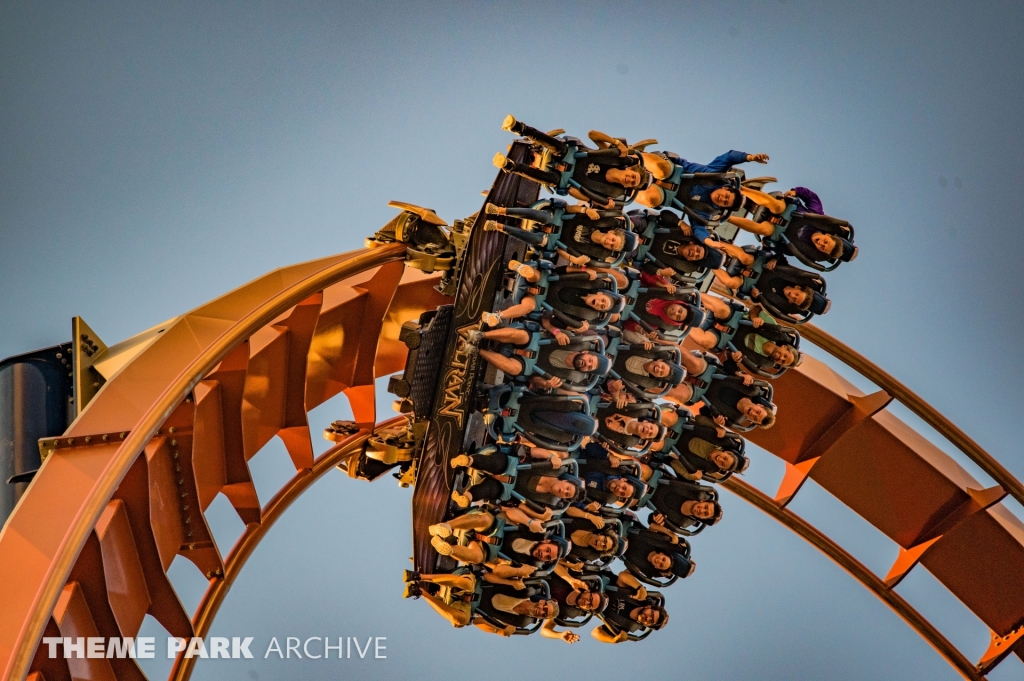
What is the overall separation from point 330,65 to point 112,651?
6.90 meters

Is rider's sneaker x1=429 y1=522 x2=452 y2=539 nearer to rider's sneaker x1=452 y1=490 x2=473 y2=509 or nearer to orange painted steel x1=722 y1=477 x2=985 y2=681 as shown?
rider's sneaker x1=452 y1=490 x2=473 y2=509

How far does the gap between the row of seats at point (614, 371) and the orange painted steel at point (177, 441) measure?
132cm

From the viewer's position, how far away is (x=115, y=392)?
7.68 metres

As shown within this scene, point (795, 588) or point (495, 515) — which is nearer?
point (495, 515)

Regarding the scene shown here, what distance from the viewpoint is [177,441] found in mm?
8766

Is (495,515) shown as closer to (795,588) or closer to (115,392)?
(115,392)

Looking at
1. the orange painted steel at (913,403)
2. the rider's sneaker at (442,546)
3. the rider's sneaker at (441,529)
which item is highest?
the orange painted steel at (913,403)

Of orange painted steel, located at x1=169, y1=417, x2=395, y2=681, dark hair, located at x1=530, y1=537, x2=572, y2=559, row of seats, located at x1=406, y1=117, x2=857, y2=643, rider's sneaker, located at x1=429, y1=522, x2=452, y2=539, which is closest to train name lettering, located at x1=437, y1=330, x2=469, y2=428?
row of seats, located at x1=406, y1=117, x2=857, y2=643

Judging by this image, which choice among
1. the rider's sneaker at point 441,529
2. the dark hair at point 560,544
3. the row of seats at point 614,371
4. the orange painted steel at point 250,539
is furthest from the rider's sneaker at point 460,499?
the orange painted steel at point 250,539

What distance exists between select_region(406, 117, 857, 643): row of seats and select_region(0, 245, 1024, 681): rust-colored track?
1.26 metres

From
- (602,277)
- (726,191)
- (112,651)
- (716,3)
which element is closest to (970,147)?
(716,3)

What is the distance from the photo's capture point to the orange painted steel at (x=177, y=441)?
6.81 m

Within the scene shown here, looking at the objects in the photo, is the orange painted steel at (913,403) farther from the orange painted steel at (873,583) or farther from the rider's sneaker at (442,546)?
the rider's sneaker at (442,546)

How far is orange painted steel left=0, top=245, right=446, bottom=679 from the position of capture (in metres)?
6.81
